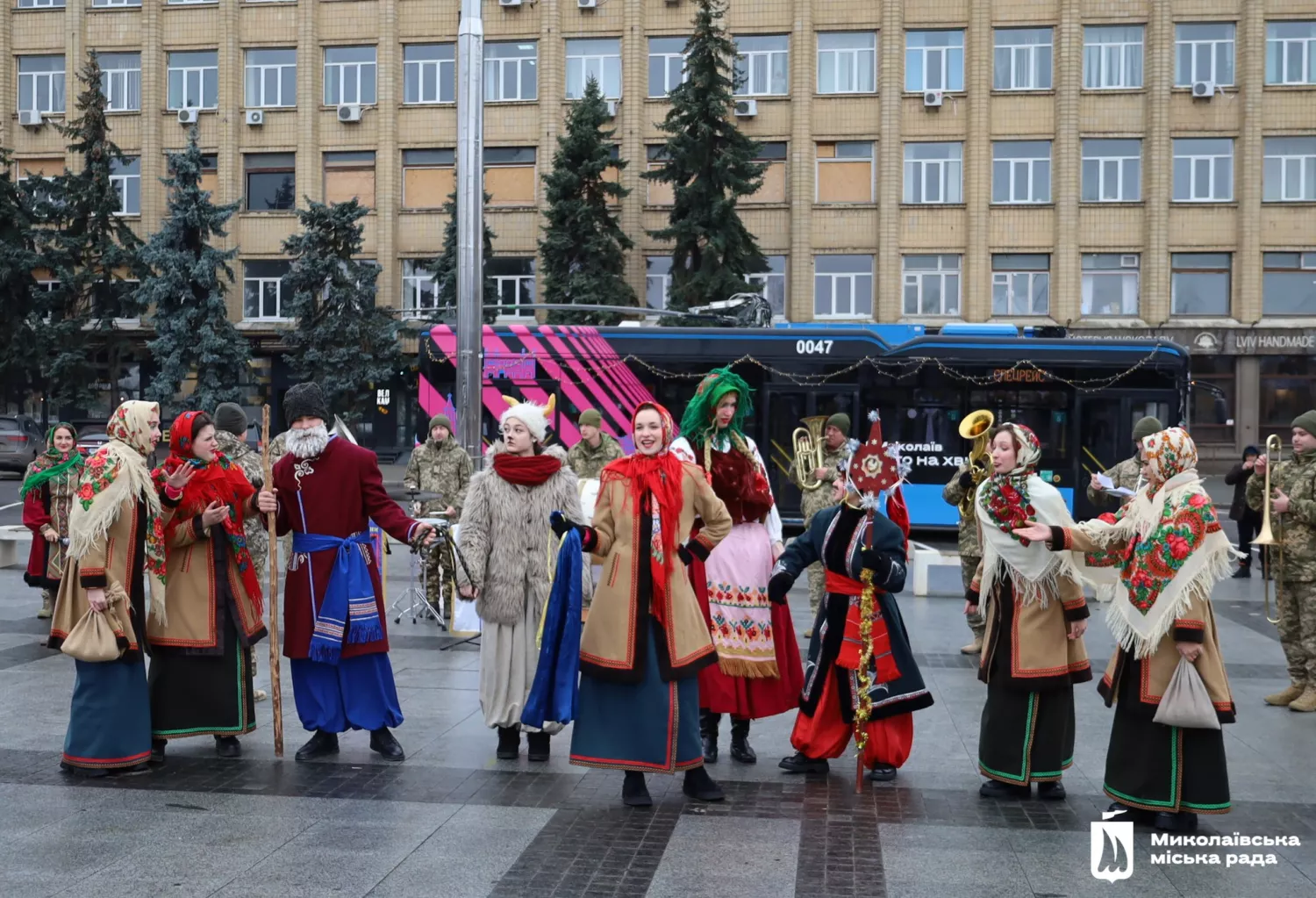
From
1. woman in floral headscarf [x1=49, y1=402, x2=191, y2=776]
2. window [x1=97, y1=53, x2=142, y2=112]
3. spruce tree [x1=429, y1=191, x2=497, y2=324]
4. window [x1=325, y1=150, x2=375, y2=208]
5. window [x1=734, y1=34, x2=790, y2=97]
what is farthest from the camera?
window [x1=97, y1=53, x2=142, y2=112]

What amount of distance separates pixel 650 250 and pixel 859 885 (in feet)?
104

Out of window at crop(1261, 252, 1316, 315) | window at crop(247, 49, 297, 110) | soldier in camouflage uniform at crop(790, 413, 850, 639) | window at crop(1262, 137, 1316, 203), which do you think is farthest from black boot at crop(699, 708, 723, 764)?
window at crop(247, 49, 297, 110)

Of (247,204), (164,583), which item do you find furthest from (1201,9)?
(164,583)

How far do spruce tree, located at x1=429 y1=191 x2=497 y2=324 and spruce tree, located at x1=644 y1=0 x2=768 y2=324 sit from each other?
205 inches

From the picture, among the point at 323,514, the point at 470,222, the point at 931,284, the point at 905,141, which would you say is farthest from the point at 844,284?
the point at 323,514

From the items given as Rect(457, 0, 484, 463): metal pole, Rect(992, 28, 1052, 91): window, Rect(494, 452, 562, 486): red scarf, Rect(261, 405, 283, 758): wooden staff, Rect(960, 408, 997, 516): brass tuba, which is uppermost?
Rect(992, 28, 1052, 91): window

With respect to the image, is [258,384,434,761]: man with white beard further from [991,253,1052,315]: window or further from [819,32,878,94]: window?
[819,32,878,94]: window

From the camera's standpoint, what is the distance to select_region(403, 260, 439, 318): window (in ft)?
120

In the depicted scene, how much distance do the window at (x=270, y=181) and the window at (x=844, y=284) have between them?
1549 cm

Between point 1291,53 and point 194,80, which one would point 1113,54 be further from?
point 194,80

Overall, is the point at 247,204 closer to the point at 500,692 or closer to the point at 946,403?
the point at 946,403

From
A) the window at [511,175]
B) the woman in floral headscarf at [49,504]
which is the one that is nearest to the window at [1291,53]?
the window at [511,175]

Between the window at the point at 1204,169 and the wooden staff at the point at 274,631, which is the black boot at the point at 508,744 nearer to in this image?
the wooden staff at the point at 274,631

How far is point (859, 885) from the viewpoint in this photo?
5.08 m
